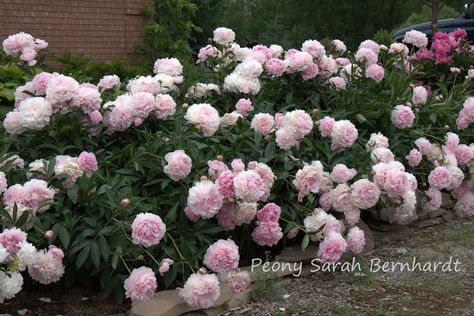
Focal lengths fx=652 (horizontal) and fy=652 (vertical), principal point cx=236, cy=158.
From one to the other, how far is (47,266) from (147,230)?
0.47m

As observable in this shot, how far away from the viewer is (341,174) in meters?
3.69

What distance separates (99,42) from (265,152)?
6704mm

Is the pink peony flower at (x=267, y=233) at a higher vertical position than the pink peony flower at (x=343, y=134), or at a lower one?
lower

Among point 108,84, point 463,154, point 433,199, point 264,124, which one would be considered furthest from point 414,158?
point 108,84

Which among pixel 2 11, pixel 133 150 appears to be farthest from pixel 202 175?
pixel 2 11

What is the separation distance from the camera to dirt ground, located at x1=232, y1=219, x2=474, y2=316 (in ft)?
10.1

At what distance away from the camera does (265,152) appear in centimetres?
375

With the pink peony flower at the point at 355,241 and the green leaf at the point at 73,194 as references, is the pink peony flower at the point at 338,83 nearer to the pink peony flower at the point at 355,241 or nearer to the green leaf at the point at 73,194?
the pink peony flower at the point at 355,241

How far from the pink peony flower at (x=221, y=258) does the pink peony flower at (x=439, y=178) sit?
1.75 meters

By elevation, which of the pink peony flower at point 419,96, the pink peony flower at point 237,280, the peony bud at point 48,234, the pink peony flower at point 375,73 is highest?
the pink peony flower at point 375,73

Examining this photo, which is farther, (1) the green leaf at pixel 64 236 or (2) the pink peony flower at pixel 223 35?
(2) the pink peony flower at pixel 223 35

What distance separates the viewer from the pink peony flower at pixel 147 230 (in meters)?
2.87

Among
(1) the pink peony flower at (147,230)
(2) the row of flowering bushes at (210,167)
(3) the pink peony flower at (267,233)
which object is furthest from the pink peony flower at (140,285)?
(3) the pink peony flower at (267,233)

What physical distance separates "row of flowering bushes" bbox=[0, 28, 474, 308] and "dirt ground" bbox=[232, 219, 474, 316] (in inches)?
6.4
